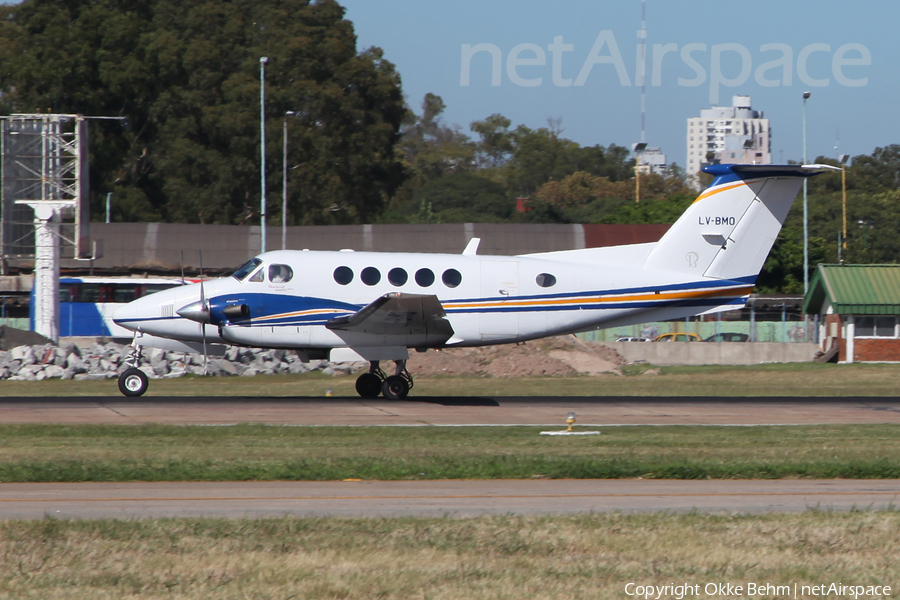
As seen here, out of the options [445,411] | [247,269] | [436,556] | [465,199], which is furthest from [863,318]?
[465,199]

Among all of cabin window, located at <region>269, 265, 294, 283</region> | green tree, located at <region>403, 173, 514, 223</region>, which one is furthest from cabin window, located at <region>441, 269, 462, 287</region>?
green tree, located at <region>403, 173, 514, 223</region>

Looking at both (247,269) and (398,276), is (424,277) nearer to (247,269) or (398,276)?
(398,276)

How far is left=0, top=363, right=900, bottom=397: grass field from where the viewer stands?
2878 centimetres

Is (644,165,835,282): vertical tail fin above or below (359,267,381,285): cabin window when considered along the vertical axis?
above

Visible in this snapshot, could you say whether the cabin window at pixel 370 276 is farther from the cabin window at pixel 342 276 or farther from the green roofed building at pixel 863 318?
the green roofed building at pixel 863 318

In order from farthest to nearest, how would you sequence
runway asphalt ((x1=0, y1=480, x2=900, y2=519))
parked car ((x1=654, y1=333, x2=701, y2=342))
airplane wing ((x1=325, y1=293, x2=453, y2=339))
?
parked car ((x1=654, y1=333, x2=701, y2=342)), airplane wing ((x1=325, y1=293, x2=453, y2=339)), runway asphalt ((x1=0, y1=480, x2=900, y2=519))

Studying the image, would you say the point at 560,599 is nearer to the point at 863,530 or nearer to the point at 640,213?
the point at 863,530

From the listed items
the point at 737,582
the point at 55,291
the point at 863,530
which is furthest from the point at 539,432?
the point at 55,291

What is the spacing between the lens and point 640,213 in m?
69.2

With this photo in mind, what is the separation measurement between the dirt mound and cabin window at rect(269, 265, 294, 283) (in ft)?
46.6

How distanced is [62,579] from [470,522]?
3552mm

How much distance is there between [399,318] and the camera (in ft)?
68.5

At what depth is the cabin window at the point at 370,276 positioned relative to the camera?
2147 centimetres

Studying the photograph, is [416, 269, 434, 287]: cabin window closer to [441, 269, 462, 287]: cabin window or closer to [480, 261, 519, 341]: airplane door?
[441, 269, 462, 287]: cabin window
